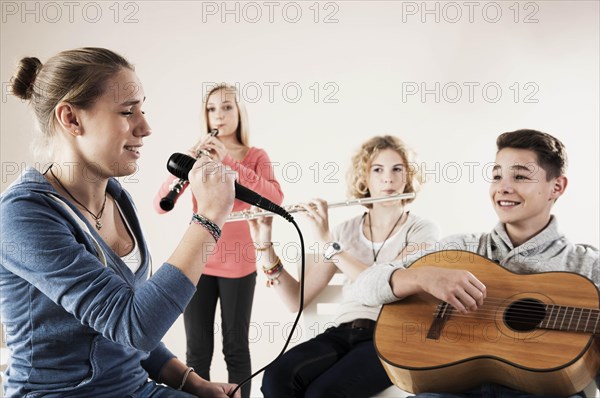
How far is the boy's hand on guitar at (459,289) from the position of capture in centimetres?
158

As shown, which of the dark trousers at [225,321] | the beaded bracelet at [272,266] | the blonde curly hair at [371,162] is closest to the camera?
the beaded bracelet at [272,266]

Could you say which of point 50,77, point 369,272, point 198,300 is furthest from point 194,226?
point 198,300

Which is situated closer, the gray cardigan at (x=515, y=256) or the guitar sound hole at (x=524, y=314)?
the guitar sound hole at (x=524, y=314)

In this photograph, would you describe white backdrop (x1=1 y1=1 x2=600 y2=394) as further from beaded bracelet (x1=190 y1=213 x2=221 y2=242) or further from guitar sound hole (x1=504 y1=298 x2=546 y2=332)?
beaded bracelet (x1=190 y1=213 x2=221 y2=242)

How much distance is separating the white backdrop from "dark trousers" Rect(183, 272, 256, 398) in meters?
0.95

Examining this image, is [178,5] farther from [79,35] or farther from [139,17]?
[79,35]

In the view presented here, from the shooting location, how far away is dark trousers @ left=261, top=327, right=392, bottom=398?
1.80 metres

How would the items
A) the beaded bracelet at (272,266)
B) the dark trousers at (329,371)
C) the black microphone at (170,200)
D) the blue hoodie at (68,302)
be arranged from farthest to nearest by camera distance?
1. the beaded bracelet at (272,266)
2. the dark trousers at (329,371)
3. the black microphone at (170,200)
4. the blue hoodie at (68,302)

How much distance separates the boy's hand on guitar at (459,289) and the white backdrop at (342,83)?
1.68m

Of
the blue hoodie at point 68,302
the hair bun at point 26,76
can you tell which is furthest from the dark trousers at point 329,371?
the hair bun at point 26,76

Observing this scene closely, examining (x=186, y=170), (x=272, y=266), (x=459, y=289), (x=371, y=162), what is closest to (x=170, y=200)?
(x=186, y=170)

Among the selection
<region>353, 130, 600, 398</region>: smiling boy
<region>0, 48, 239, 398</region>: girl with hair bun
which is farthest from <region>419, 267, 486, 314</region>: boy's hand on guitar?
<region>0, 48, 239, 398</region>: girl with hair bun

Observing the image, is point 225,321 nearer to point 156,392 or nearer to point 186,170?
point 156,392

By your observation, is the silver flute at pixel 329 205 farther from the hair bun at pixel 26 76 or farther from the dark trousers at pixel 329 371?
the hair bun at pixel 26 76
